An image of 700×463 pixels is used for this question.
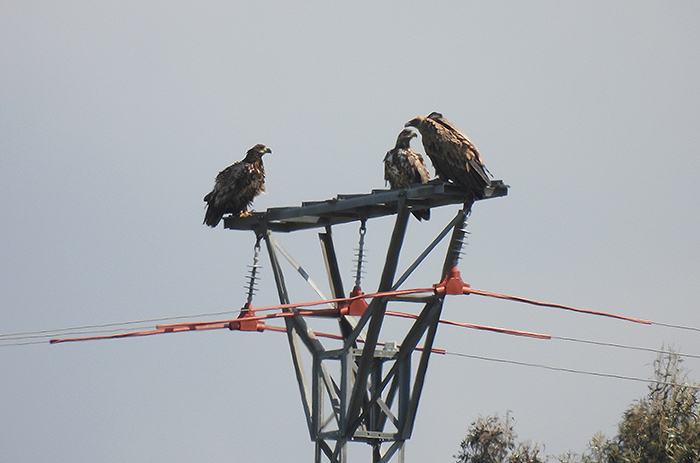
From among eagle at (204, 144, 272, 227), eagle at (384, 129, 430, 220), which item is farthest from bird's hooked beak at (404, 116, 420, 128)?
eagle at (204, 144, 272, 227)

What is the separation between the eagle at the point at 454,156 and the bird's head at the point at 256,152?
362cm

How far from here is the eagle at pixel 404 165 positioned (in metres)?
17.7

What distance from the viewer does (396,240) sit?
52.5ft

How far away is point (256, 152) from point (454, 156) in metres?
4.41

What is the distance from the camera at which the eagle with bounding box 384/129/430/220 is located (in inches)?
696

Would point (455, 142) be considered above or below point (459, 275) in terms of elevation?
above

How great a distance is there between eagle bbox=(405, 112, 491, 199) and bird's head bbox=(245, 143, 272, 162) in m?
3.62

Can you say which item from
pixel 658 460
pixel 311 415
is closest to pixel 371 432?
pixel 311 415

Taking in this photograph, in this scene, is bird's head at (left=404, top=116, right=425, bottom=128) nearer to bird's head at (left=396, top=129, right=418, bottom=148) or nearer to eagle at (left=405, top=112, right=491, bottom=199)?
eagle at (left=405, top=112, right=491, bottom=199)

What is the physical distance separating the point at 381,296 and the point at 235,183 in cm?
342

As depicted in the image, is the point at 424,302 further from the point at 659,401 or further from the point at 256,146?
the point at 659,401

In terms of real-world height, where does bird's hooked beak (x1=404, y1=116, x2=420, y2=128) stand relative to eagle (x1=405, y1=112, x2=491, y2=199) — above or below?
above

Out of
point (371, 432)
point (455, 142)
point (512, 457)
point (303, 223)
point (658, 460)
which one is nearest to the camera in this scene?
point (455, 142)

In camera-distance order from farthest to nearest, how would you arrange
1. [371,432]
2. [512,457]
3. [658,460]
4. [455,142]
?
[512,457], [658,460], [371,432], [455,142]
